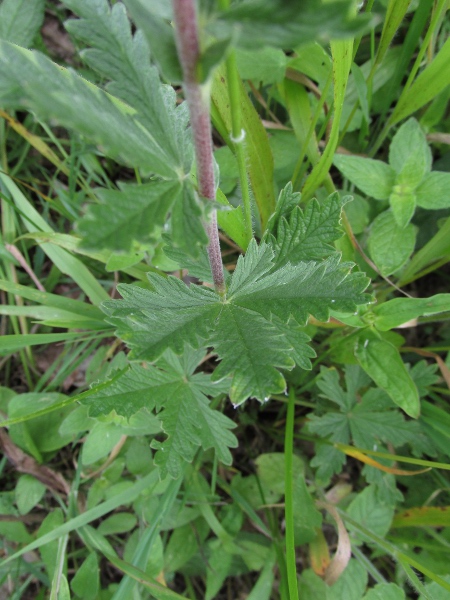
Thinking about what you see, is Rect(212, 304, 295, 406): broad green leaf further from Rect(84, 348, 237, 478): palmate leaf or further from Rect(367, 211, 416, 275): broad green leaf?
Rect(367, 211, 416, 275): broad green leaf

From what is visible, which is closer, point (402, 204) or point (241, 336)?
point (241, 336)

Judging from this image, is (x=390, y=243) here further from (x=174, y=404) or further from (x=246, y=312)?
(x=174, y=404)

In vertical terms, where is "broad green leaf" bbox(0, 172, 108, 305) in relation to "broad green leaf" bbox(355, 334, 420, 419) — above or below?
above

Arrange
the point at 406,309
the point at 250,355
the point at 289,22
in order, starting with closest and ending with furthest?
the point at 289,22 → the point at 250,355 → the point at 406,309

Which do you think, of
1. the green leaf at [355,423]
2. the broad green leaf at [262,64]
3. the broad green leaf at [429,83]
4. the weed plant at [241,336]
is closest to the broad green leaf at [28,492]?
the weed plant at [241,336]

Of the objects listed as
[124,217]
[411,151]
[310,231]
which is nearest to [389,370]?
[310,231]

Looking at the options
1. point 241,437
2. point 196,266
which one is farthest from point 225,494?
point 196,266

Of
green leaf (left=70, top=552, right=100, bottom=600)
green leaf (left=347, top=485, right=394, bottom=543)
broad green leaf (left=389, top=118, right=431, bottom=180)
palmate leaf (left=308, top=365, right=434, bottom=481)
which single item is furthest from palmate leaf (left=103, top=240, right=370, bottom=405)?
green leaf (left=70, top=552, right=100, bottom=600)
